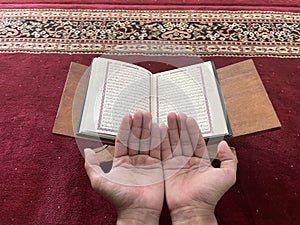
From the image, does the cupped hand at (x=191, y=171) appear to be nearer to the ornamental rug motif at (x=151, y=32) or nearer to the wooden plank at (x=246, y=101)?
the wooden plank at (x=246, y=101)

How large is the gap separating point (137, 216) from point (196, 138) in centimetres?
29

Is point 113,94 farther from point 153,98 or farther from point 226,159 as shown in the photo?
point 226,159

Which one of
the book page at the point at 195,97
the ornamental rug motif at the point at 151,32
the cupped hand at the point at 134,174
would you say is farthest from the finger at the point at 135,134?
the ornamental rug motif at the point at 151,32

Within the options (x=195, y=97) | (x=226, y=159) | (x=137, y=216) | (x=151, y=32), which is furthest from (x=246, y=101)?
(x=151, y=32)

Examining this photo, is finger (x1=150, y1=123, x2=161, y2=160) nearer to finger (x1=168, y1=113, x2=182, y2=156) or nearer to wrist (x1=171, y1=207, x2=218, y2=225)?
finger (x1=168, y1=113, x2=182, y2=156)

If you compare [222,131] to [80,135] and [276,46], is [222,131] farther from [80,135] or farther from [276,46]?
[276,46]

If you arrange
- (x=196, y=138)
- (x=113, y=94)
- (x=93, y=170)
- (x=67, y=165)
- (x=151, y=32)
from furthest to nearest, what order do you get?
(x=151, y=32)
(x=67, y=165)
(x=113, y=94)
(x=196, y=138)
(x=93, y=170)

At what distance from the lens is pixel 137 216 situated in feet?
3.42

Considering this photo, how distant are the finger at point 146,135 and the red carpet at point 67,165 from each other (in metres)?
0.25

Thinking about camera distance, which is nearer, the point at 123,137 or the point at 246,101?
the point at 123,137

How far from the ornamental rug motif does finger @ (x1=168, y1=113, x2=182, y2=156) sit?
74 centimetres

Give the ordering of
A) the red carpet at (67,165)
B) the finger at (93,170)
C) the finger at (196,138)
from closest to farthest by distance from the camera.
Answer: the finger at (93,170), the finger at (196,138), the red carpet at (67,165)

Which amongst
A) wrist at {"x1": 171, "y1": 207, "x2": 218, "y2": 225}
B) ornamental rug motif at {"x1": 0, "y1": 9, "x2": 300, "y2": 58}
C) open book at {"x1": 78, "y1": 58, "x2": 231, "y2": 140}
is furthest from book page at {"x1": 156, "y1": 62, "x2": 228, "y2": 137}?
ornamental rug motif at {"x1": 0, "y1": 9, "x2": 300, "y2": 58}

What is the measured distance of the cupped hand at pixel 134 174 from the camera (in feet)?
3.37
